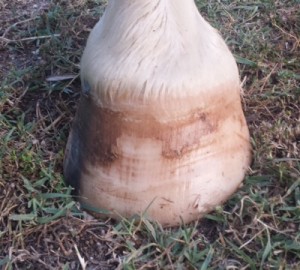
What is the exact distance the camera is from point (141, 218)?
5.09 ft

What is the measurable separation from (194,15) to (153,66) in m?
0.16

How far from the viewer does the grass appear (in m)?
1.52

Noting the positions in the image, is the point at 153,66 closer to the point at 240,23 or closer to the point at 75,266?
the point at 75,266

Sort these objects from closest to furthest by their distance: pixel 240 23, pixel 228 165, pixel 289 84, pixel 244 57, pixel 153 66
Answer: pixel 153 66 → pixel 228 165 → pixel 289 84 → pixel 244 57 → pixel 240 23

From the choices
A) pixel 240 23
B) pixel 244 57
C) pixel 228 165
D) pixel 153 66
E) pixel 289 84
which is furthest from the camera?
pixel 240 23

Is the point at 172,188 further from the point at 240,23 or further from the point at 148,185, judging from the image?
the point at 240,23

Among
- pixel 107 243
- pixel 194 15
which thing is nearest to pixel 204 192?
pixel 107 243

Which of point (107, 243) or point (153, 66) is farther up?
point (153, 66)

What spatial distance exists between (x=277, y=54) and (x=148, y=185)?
776 mm

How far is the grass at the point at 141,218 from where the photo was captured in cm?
152

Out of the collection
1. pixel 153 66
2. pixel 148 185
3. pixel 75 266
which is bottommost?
pixel 75 266

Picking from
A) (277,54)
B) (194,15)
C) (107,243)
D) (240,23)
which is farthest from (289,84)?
(107,243)

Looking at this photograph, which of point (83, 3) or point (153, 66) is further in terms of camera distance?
point (83, 3)

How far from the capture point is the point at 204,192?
1.58 meters
